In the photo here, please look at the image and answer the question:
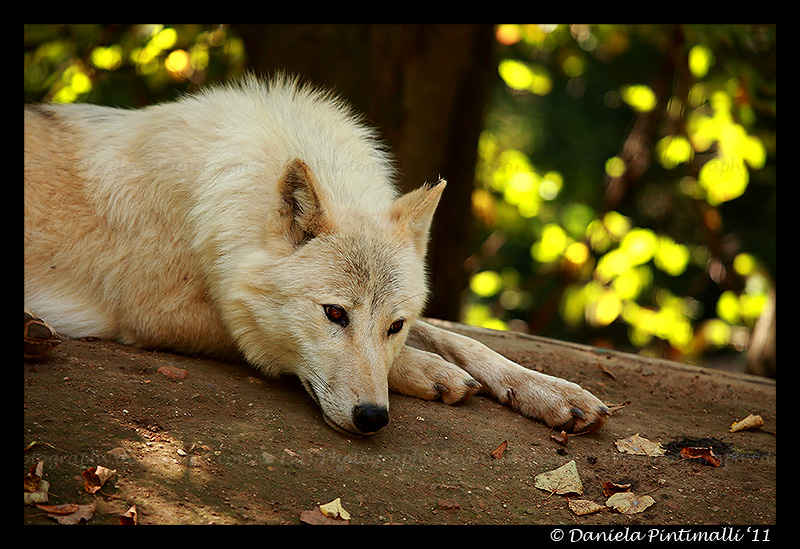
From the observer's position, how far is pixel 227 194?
148 inches

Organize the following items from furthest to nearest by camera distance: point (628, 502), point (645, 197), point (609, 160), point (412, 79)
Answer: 1. point (645, 197)
2. point (609, 160)
3. point (412, 79)
4. point (628, 502)

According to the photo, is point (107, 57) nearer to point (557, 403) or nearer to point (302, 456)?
point (302, 456)

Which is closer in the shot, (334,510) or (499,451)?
(334,510)

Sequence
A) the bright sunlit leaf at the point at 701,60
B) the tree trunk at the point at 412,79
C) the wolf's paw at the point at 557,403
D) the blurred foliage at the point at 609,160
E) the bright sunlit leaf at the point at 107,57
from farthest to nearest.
Result: the bright sunlit leaf at the point at 107,57 < the blurred foliage at the point at 609,160 < the bright sunlit leaf at the point at 701,60 < the tree trunk at the point at 412,79 < the wolf's paw at the point at 557,403

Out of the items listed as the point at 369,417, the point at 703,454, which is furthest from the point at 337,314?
the point at 703,454

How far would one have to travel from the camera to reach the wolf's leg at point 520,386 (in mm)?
3672

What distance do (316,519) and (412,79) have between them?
192 inches

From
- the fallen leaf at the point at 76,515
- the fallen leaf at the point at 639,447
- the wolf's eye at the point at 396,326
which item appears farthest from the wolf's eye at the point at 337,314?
the fallen leaf at the point at 639,447

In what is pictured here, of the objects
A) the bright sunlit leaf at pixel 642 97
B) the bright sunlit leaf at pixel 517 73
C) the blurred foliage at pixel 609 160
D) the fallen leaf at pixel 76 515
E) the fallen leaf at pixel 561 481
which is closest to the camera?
the fallen leaf at pixel 76 515

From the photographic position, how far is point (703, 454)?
3.64 metres

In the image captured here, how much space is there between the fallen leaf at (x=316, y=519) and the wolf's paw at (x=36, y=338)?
154cm

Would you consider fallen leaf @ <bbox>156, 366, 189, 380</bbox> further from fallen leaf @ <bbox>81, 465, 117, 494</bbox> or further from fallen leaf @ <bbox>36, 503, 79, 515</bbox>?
fallen leaf @ <bbox>36, 503, 79, 515</bbox>

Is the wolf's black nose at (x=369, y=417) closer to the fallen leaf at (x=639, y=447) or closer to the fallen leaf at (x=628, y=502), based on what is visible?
the fallen leaf at (x=628, y=502)

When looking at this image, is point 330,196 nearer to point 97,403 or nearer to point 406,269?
point 406,269
